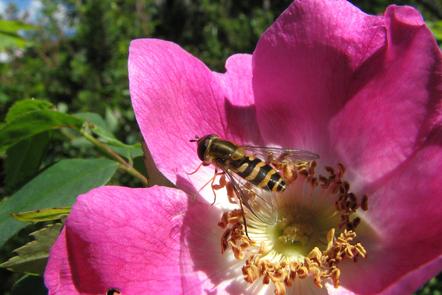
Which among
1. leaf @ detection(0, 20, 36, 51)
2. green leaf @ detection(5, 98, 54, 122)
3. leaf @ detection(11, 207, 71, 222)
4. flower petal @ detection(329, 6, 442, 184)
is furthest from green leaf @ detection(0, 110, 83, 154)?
leaf @ detection(0, 20, 36, 51)

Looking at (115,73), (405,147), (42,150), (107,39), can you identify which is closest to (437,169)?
(405,147)

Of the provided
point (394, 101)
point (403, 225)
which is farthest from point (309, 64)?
point (403, 225)

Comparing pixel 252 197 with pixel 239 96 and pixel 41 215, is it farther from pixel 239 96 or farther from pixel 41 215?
pixel 41 215

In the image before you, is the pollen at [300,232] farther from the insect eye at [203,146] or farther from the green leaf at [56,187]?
the green leaf at [56,187]

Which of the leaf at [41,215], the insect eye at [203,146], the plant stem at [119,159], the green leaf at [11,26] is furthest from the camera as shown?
the green leaf at [11,26]

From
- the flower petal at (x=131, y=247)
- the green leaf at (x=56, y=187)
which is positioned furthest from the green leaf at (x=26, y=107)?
the flower petal at (x=131, y=247)
